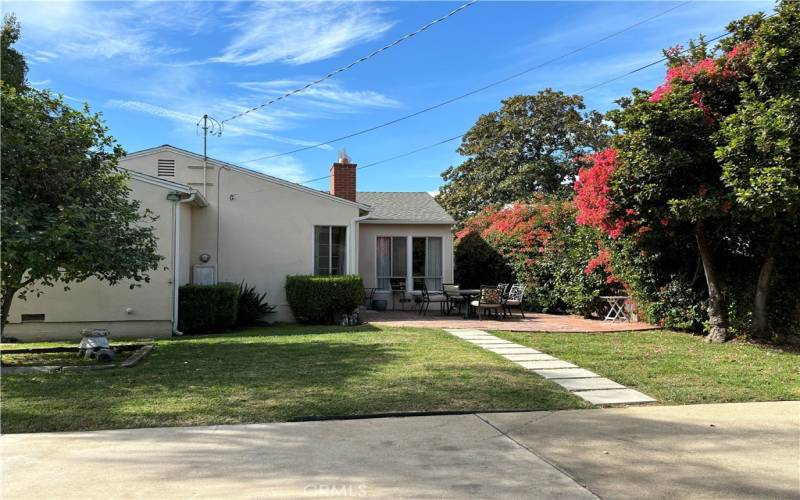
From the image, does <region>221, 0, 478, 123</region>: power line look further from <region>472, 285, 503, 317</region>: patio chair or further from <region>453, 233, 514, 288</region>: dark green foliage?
<region>453, 233, 514, 288</region>: dark green foliage

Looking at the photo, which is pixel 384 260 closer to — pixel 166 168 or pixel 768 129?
pixel 166 168

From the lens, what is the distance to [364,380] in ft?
21.4

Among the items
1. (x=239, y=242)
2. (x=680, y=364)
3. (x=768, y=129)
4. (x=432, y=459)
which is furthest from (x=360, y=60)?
(x=432, y=459)

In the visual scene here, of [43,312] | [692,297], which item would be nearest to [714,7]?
[692,297]

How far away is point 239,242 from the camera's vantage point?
1425cm

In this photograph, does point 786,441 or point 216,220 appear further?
point 216,220

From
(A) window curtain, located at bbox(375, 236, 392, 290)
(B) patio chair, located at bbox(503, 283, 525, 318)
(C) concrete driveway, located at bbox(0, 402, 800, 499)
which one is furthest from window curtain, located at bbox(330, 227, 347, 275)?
(C) concrete driveway, located at bbox(0, 402, 800, 499)

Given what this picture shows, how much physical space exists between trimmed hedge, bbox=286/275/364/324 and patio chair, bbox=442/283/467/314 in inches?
113

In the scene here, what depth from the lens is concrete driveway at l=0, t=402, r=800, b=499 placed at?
347cm

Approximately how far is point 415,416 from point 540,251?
1208cm

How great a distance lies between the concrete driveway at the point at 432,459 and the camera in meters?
3.47

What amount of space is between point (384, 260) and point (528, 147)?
1683 centimetres

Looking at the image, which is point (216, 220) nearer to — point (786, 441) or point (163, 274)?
point (163, 274)

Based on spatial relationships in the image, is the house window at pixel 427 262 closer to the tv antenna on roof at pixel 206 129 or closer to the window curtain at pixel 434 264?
the window curtain at pixel 434 264
